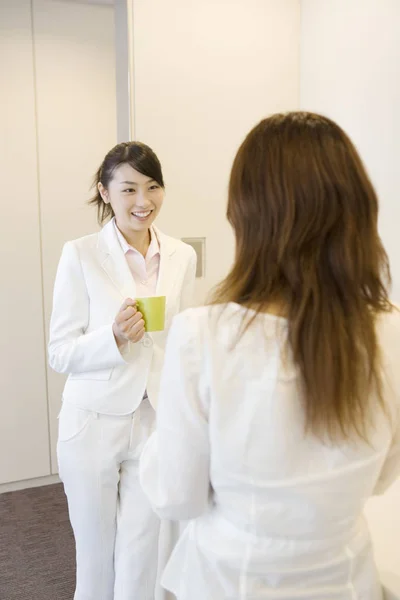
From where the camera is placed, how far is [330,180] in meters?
0.90

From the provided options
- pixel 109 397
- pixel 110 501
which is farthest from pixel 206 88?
pixel 110 501

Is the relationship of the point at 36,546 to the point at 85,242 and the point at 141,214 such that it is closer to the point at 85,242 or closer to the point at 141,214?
the point at 85,242

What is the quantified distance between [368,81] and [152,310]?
117 centimetres

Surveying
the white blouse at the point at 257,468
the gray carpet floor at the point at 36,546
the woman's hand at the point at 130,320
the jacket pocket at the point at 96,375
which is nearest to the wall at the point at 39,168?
the gray carpet floor at the point at 36,546

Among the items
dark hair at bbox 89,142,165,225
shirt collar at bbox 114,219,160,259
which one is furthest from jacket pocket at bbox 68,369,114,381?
dark hair at bbox 89,142,165,225

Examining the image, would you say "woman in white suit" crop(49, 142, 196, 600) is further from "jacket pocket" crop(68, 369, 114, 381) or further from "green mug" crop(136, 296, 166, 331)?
"green mug" crop(136, 296, 166, 331)

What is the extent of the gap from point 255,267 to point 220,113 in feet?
5.46

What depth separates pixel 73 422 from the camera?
1792 mm

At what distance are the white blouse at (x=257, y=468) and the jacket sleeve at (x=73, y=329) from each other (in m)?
0.73

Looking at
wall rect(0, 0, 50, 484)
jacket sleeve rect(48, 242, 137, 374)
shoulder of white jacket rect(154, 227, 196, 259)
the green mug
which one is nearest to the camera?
the green mug

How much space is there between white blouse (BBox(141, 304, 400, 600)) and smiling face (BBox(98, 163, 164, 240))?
37.7 inches

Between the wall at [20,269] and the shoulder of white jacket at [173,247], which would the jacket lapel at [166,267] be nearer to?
the shoulder of white jacket at [173,247]

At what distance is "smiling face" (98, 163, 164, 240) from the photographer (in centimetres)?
184

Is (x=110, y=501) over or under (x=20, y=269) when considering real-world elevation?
under
